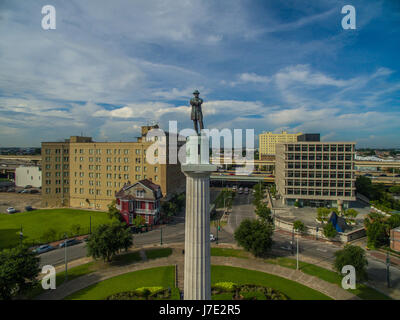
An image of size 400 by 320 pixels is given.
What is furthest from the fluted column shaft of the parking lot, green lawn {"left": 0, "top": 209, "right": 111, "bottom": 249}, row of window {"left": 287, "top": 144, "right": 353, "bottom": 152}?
the parking lot

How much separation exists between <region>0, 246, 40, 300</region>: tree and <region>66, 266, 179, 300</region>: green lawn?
16.7 ft

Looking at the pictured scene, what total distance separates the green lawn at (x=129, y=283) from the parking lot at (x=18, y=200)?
175 ft

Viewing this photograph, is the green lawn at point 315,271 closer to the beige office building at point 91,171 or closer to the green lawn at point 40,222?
the beige office building at point 91,171

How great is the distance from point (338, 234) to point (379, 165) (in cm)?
10948

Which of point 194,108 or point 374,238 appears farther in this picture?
point 374,238

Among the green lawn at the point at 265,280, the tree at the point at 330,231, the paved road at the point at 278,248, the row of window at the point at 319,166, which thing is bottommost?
the green lawn at the point at 265,280

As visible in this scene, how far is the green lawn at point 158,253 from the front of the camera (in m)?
39.1

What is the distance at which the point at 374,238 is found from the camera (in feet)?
129

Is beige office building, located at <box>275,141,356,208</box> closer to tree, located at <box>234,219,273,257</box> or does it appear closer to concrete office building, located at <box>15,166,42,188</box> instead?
tree, located at <box>234,219,273,257</box>

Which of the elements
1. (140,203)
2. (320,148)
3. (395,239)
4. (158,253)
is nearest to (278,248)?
(395,239)

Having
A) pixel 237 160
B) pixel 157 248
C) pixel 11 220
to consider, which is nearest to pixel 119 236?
pixel 157 248

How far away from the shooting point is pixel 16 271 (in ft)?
82.8

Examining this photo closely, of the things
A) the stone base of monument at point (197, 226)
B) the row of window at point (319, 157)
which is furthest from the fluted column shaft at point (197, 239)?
the row of window at point (319, 157)
